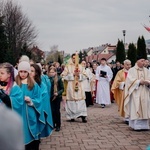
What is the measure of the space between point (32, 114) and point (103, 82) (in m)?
9.91

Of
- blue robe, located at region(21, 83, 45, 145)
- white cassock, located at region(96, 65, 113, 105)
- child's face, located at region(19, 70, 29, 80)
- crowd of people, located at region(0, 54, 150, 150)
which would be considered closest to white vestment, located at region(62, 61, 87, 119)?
crowd of people, located at region(0, 54, 150, 150)

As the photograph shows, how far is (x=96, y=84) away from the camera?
15461mm

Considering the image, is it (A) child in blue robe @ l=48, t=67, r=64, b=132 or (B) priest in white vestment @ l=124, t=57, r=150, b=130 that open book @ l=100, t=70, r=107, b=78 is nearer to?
(B) priest in white vestment @ l=124, t=57, r=150, b=130

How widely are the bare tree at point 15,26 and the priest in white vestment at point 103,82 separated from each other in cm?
2602

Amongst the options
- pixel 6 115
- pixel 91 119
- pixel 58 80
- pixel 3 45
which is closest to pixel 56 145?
pixel 58 80

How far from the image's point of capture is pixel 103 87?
15000 millimetres

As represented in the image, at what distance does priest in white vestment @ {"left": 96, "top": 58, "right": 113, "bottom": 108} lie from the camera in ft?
47.4

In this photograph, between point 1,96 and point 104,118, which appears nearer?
point 1,96

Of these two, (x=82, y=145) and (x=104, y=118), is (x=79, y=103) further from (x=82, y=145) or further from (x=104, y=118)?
(x=82, y=145)

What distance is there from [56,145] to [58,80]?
212 centimetres

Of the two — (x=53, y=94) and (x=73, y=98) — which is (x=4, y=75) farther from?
(x=73, y=98)

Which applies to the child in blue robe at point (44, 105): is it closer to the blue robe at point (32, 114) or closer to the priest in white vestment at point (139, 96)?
Result: the blue robe at point (32, 114)

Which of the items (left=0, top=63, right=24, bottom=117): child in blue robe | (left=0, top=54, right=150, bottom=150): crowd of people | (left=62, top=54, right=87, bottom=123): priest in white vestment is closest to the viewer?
(left=0, top=63, right=24, bottom=117): child in blue robe

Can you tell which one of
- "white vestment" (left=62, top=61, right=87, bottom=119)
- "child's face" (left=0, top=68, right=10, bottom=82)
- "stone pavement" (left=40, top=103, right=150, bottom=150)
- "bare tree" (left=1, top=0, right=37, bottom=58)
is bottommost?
"stone pavement" (left=40, top=103, right=150, bottom=150)
